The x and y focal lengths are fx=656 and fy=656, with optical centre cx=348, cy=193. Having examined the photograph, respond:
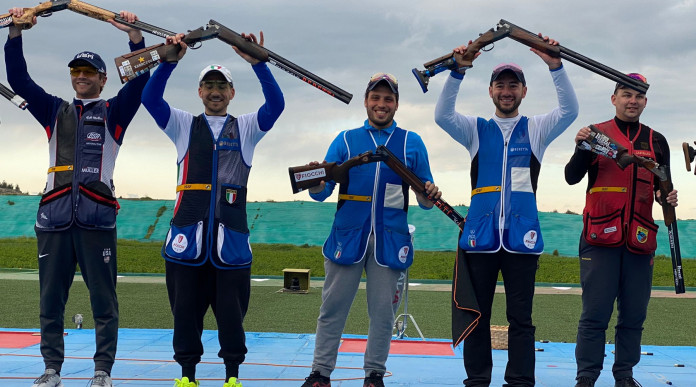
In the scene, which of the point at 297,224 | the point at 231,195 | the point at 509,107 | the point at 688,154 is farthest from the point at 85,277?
the point at 297,224

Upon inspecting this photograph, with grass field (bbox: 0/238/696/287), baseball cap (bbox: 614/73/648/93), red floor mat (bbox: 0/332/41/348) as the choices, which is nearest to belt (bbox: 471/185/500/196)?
baseball cap (bbox: 614/73/648/93)

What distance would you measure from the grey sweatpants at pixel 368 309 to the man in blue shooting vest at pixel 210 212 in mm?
528

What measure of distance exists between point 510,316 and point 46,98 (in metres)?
3.49

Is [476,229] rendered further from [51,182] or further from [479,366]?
[51,182]

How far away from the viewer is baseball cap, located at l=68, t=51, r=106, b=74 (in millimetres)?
4586

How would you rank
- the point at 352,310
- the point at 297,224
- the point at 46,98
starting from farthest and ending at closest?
the point at 297,224 → the point at 352,310 → the point at 46,98

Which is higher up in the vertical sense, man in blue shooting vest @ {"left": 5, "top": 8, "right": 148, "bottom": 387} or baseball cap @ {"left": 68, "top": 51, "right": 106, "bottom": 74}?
baseball cap @ {"left": 68, "top": 51, "right": 106, "bottom": 74}

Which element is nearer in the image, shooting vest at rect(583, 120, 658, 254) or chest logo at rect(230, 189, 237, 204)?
chest logo at rect(230, 189, 237, 204)

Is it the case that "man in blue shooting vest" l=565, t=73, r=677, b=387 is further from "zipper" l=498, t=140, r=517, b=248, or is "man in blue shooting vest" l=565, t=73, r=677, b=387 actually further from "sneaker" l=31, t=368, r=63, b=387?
"sneaker" l=31, t=368, r=63, b=387

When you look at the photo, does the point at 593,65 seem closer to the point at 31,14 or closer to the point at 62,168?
the point at 62,168

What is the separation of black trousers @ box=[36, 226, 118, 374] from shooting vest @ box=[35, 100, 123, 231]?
9 cm

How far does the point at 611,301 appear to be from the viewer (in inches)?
180

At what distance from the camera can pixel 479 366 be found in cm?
417

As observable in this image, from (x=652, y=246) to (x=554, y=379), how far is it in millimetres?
1277
